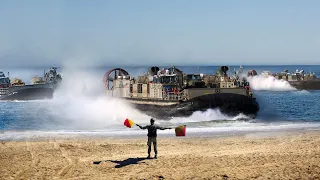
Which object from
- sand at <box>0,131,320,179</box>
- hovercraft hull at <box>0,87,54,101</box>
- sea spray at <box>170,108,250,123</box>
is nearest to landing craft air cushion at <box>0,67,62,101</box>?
hovercraft hull at <box>0,87,54,101</box>

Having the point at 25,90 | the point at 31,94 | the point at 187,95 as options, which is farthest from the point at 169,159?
the point at 31,94

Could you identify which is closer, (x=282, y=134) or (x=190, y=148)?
(x=190, y=148)

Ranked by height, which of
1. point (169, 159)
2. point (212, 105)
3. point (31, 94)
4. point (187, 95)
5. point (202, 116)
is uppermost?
point (187, 95)

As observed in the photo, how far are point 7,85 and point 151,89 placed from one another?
39.0m

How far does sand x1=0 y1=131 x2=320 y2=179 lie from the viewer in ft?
48.5

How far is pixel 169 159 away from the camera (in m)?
17.2

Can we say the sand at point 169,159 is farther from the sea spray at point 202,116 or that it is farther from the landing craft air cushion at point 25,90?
the landing craft air cushion at point 25,90

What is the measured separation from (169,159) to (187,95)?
16.5 meters

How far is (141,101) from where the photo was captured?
3706cm

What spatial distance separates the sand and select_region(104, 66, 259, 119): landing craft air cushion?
9.08 meters

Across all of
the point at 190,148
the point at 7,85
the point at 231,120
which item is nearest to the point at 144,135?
the point at 190,148

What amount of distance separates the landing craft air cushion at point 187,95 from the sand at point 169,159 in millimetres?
9077

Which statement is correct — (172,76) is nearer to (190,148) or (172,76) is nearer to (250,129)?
(250,129)

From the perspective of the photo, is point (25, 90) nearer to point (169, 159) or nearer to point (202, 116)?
point (202, 116)
